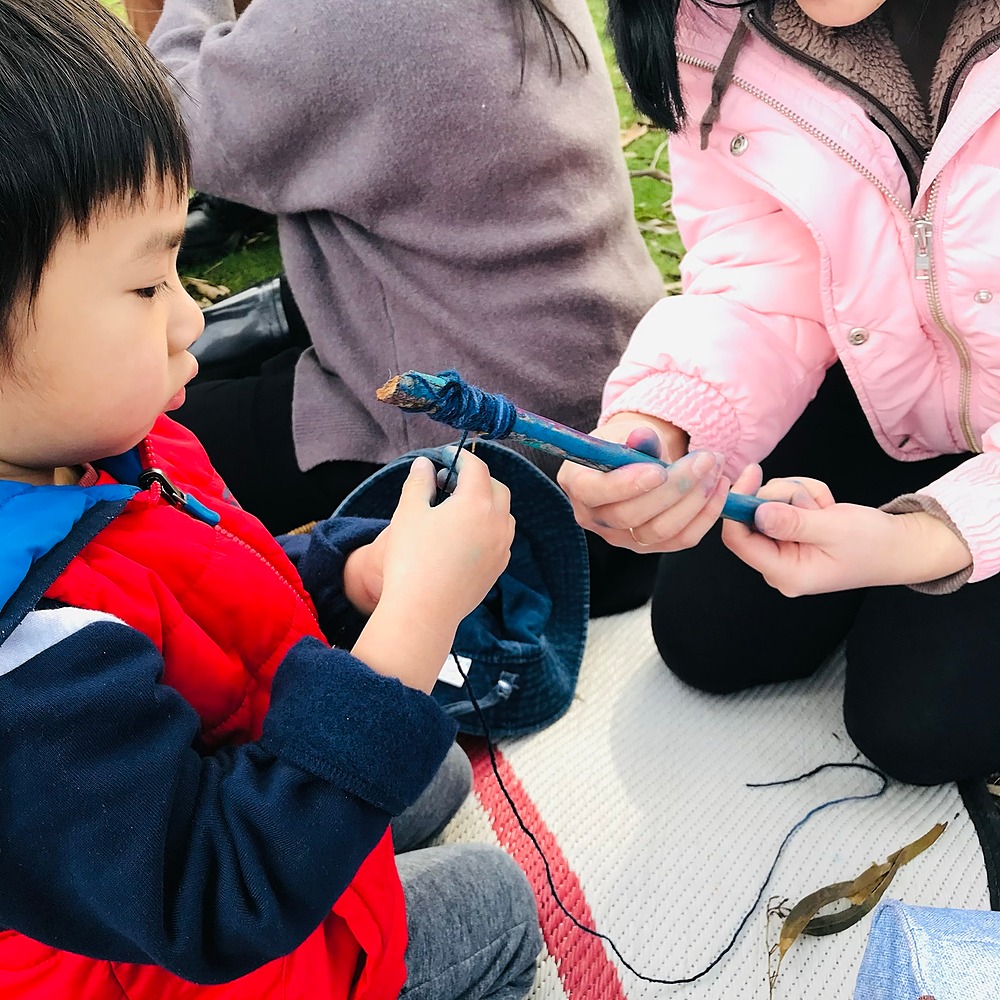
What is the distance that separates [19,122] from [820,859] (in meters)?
1.14

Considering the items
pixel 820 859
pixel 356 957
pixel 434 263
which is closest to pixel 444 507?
pixel 356 957

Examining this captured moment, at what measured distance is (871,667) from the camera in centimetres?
129

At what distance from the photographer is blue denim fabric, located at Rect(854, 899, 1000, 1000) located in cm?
71

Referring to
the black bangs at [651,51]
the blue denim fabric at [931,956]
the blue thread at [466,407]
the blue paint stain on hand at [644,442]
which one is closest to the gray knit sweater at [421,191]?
the black bangs at [651,51]

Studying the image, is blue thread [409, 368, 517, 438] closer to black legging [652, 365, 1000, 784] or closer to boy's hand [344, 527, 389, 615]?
boy's hand [344, 527, 389, 615]

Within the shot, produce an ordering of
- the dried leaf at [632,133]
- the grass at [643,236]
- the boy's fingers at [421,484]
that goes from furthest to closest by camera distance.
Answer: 1. the dried leaf at [632,133]
2. the grass at [643,236]
3. the boy's fingers at [421,484]

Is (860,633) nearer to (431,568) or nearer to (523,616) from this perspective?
(523,616)

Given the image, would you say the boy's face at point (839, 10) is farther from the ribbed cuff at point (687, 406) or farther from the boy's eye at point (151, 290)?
the boy's eye at point (151, 290)

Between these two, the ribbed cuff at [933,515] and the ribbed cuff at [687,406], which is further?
the ribbed cuff at [687,406]

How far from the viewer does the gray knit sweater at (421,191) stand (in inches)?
46.5

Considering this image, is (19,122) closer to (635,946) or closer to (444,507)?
(444,507)

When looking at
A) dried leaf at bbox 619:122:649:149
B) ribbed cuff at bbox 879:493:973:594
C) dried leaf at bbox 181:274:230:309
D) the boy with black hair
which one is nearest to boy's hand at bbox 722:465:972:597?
ribbed cuff at bbox 879:493:973:594

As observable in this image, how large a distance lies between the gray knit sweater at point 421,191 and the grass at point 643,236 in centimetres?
96

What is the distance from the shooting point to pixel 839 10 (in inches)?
37.2
